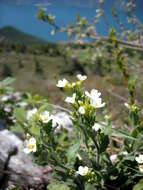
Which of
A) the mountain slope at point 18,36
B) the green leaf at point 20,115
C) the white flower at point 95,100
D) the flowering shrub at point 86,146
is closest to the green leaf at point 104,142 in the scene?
the flowering shrub at point 86,146

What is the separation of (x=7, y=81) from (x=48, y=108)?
65cm

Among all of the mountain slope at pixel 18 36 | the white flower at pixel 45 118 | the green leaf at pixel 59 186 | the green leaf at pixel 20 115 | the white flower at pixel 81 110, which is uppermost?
the mountain slope at pixel 18 36

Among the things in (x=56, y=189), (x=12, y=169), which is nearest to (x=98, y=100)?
(x=56, y=189)

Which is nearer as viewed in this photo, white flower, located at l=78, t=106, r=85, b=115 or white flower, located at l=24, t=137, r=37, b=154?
white flower, located at l=78, t=106, r=85, b=115

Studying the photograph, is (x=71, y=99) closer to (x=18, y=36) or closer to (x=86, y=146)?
(x=86, y=146)

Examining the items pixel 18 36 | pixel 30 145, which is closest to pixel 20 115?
pixel 30 145

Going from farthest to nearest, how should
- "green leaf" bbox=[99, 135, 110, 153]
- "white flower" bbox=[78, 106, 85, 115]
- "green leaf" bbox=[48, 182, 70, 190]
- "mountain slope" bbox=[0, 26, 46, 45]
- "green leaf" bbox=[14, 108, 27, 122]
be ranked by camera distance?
"mountain slope" bbox=[0, 26, 46, 45] → "green leaf" bbox=[14, 108, 27, 122] → "green leaf" bbox=[48, 182, 70, 190] → "green leaf" bbox=[99, 135, 110, 153] → "white flower" bbox=[78, 106, 85, 115]

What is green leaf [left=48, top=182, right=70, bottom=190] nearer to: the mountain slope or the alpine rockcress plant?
the alpine rockcress plant

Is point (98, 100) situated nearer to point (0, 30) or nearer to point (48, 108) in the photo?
point (48, 108)

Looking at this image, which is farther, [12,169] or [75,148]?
[12,169]

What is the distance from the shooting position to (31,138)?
1254mm

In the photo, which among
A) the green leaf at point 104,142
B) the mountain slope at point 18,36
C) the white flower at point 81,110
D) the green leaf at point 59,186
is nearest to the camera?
the white flower at point 81,110

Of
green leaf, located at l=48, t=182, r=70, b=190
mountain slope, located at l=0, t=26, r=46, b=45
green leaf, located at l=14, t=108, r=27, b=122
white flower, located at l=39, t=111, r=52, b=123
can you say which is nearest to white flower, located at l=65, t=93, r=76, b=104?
white flower, located at l=39, t=111, r=52, b=123

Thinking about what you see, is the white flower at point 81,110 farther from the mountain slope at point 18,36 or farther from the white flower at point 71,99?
the mountain slope at point 18,36
